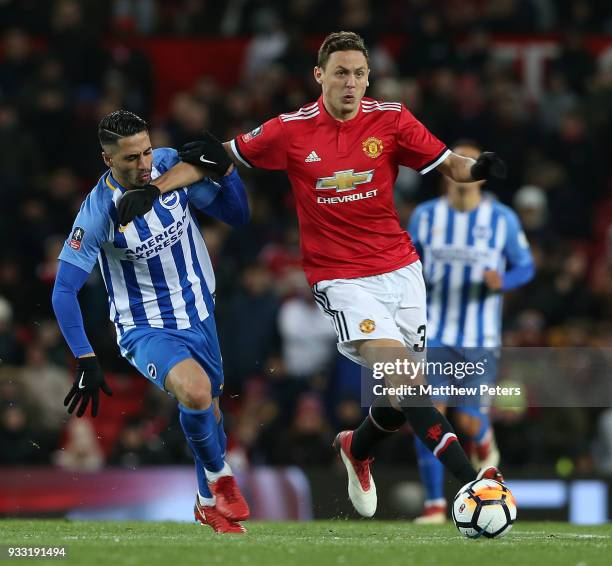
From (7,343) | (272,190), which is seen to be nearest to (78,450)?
(7,343)

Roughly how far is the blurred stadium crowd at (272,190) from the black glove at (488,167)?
475 cm

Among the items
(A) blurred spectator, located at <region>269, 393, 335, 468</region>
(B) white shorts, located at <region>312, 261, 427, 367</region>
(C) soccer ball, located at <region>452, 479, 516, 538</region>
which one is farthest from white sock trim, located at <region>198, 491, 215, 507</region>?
(A) blurred spectator, located at <region>269, 393, 335, 468</region>

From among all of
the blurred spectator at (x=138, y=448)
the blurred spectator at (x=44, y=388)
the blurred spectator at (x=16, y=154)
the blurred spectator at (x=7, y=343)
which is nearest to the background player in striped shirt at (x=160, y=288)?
the blurred spectator at (x=138, y=448)

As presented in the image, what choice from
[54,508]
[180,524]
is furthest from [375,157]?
[54,508]

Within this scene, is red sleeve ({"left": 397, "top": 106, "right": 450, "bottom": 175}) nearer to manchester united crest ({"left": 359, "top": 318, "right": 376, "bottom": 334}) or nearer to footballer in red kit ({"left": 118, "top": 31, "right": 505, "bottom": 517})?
footballer in red kit ({"left": 118, "top": 31, "right": 505, "bottom": 517})

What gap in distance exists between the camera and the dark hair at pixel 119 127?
800 centimetres

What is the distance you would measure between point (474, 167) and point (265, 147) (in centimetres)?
123

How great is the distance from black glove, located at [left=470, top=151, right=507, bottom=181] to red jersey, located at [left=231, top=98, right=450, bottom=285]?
0.37m

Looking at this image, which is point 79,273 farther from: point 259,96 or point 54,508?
point 259,96

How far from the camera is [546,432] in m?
12.3

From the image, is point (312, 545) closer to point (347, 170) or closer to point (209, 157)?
point (347, 170)

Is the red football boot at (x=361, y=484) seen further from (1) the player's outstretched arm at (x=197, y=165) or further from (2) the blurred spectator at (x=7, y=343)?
(2) the blurred spectator at (x=7, y=343)

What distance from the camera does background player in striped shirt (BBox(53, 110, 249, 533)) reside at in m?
7.90

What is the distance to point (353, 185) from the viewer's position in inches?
317
